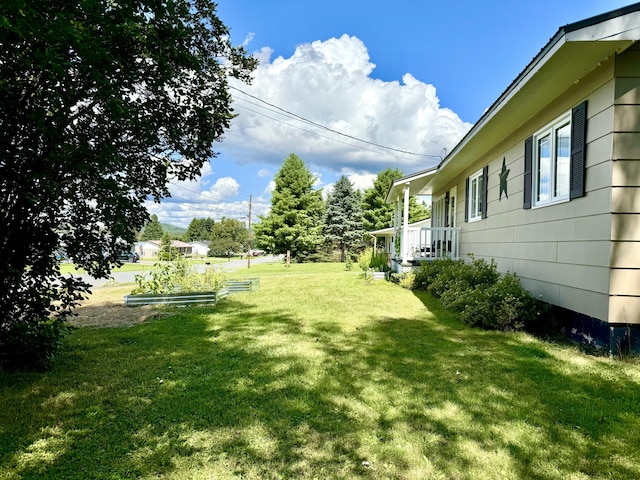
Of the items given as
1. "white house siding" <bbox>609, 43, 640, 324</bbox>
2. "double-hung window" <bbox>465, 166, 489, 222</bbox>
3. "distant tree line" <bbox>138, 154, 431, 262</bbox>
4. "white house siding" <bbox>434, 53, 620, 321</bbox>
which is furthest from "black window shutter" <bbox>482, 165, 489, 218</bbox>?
"distant tree line" <bbox>138, 154, 431, 262</bbox>

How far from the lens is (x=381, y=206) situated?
33.6 meters

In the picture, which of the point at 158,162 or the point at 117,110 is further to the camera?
the point at 158,162

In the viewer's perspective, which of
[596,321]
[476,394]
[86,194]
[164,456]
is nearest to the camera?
[164,456]

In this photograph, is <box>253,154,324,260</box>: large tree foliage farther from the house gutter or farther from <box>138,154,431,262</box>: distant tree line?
the house gutter

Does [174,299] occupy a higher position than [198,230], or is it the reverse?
[198,230]

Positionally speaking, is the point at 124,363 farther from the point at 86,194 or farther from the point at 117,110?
the point at 117,110

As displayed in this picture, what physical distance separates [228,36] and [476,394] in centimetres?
481

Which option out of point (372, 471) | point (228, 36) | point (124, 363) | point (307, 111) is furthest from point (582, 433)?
point (307, 111)

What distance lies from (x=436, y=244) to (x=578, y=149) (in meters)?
7.52

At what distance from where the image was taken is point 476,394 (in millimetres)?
3219

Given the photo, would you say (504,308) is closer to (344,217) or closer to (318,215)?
(318,215)

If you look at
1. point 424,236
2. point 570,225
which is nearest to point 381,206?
point 424,236

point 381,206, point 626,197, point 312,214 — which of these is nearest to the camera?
point 626,197

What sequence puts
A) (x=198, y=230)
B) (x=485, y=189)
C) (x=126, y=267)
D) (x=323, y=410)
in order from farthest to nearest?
(x=198, y=230), (x=126, y=267), (x=485, y=189), (x=323, y=410)
